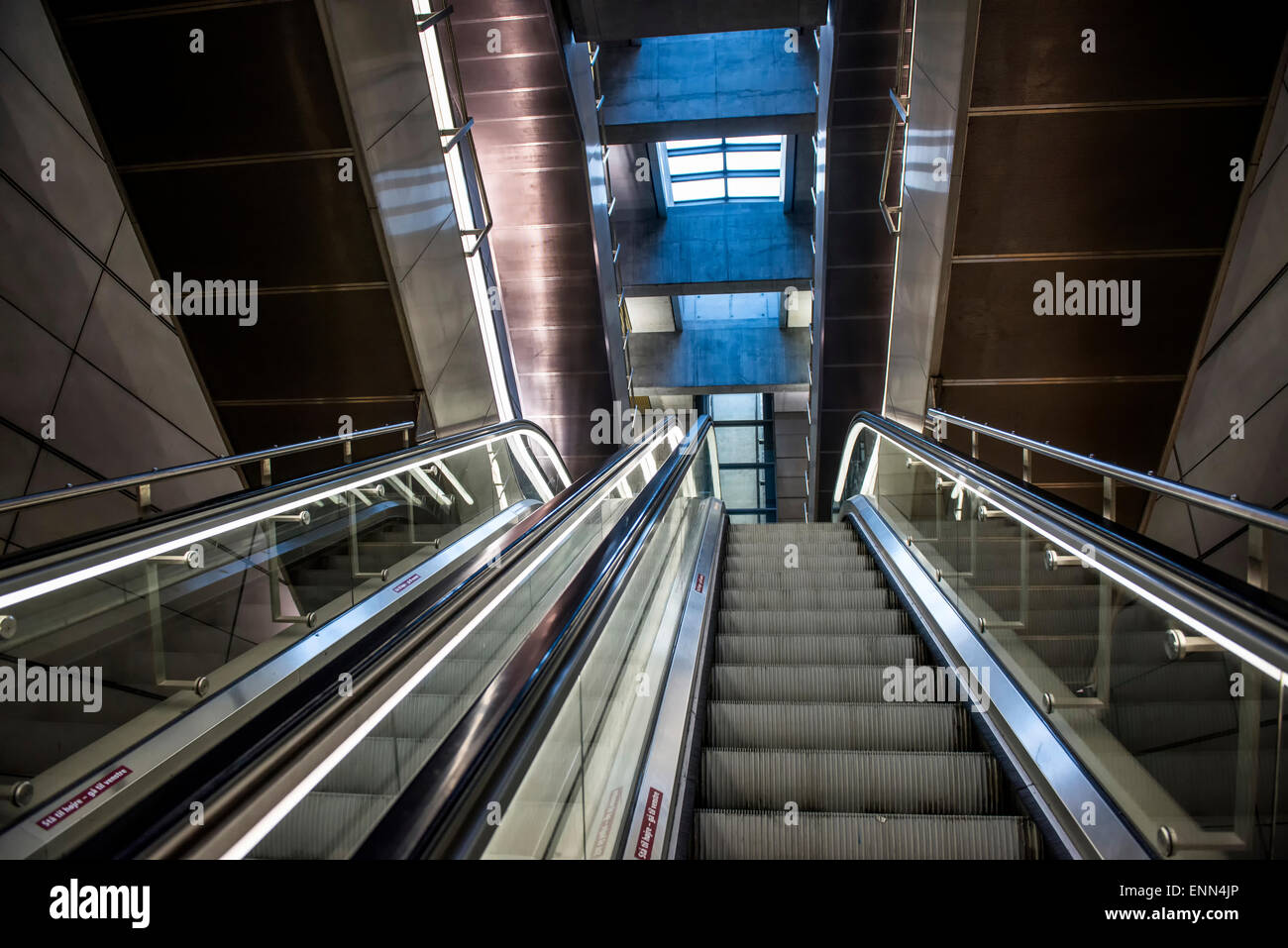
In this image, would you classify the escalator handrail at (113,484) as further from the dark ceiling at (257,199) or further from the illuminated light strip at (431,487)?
the dark ceiling at (257,199)

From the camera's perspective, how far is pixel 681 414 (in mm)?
20047

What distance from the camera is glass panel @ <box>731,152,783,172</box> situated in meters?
14.7

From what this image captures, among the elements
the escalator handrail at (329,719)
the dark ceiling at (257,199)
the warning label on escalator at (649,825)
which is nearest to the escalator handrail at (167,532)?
the escalator handrail at (329,719)

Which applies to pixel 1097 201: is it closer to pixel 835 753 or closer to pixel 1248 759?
pixel 835 753

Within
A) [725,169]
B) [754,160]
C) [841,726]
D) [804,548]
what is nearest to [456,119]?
[804,548]

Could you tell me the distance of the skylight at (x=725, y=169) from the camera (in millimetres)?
14383

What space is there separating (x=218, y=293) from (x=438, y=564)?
294 centimetres

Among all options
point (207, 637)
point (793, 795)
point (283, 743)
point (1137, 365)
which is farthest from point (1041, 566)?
point (1137, 365)

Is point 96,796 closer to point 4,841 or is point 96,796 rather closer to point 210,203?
point 4,841

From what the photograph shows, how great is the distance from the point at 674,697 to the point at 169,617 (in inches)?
72.2

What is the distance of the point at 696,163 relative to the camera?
48.5ft

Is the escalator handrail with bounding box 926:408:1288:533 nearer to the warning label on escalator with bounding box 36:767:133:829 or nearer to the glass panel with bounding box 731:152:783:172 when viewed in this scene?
the warning label on escalator with bounding box 36:767:133:829

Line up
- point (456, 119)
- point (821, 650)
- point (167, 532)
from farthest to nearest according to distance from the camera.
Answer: point (456, 119), point (821, 650), point (167, 532)

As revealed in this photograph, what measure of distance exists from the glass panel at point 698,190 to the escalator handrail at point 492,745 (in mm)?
14080
